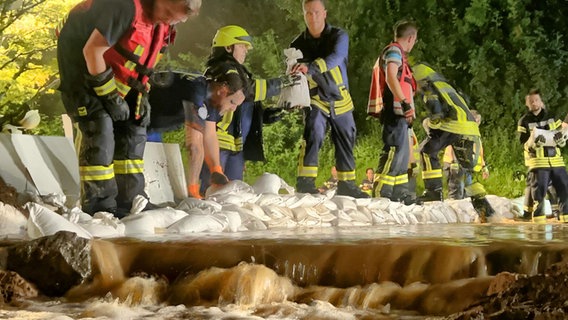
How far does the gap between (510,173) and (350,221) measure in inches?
187

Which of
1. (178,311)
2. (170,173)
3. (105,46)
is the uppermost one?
(105,46)

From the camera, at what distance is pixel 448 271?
321 cm

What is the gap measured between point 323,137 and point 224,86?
113cm

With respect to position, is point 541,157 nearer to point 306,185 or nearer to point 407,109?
point 407,109

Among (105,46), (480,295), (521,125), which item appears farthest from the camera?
(521,125)

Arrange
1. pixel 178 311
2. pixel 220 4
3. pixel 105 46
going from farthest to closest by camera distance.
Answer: pixel 220 4 → pixel 105 46 → pixel 178 311

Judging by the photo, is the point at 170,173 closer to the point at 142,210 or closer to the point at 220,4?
the point at 142,210

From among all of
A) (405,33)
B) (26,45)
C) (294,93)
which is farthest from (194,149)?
(26,45)

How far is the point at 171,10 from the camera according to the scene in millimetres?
5660

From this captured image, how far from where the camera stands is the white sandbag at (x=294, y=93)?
7.18m

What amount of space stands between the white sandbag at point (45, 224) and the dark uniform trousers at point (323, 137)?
319cm

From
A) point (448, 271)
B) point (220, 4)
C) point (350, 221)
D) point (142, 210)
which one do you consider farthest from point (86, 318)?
point (220, 4)

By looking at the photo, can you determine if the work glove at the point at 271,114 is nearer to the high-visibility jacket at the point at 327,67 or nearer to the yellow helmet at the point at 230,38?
the high-visibility jacket at the point at 327,67

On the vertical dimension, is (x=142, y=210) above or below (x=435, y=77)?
below
